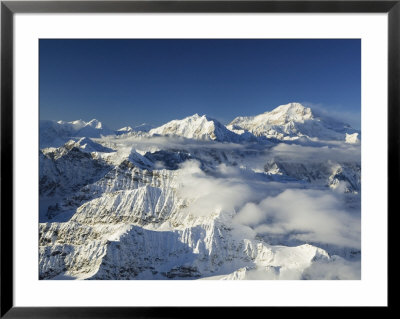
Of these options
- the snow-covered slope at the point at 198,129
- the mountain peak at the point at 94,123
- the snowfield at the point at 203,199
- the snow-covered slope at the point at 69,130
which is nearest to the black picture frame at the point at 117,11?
the snowfield at the point at 203,199

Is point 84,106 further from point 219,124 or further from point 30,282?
point 30,282

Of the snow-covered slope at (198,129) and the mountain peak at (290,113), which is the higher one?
the mountain peak at (290,113)

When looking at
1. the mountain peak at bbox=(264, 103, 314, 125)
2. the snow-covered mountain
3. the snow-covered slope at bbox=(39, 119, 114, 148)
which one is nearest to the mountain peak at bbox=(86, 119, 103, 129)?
the snow-covered slope at bbox=(39, 119, 114, 148)

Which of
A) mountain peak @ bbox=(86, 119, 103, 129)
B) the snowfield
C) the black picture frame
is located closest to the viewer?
the black picture frame

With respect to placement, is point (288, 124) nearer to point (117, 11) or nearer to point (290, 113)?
point (290, 113)

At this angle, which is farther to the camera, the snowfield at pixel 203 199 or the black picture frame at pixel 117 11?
the snowfield at pixel 203 199

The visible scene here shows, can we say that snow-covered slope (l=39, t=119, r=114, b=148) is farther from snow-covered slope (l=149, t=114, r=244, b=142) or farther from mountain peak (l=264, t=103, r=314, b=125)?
mountain peak (l=264, t=103, r=314, b=125)

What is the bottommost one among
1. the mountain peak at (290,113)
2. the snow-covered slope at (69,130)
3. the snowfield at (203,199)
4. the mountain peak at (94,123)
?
the snowfield at (203,199)

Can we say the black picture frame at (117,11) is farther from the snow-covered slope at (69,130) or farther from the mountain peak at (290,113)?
the mountain peak at (290,113)
